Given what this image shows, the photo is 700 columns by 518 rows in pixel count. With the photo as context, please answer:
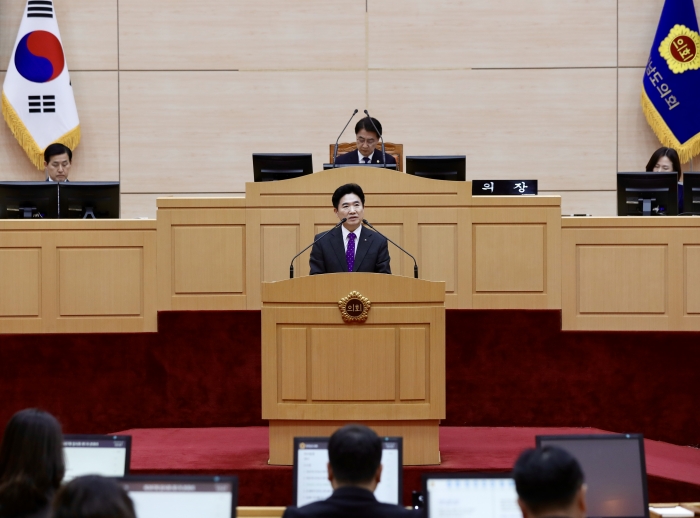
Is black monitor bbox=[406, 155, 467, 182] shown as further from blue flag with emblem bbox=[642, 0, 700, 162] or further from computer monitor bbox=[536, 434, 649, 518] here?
blue flag with emblem bbox=[642, 0, 700, 162]

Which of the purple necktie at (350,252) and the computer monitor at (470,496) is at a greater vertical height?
the purple necktie at (350,252)

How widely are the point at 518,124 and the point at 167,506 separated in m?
6.30

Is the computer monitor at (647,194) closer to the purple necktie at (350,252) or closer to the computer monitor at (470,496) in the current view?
the purple necktie at (350,252)

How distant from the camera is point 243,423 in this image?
17.9 feet

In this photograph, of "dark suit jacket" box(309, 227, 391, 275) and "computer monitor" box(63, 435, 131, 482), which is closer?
"computer monitor" box(63, 435, 131, 482)

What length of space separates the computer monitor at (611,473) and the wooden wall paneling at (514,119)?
5.26 meters

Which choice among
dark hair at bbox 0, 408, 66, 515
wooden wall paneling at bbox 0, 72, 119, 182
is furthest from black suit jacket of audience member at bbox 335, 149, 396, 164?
dark hair at bbox 0, 408, 66, 515

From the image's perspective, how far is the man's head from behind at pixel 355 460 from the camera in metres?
2.48

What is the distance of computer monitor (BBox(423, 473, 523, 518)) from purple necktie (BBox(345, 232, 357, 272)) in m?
2.45

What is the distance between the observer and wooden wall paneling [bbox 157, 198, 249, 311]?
5551 millimetres

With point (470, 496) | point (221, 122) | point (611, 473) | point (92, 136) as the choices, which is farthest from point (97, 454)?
point (92, 136)

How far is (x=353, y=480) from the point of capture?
2.49m

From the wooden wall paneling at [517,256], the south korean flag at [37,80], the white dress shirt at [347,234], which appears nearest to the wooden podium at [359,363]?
the white dress shirt at [347,234]

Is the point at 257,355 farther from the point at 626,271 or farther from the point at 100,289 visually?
the point at 626,271
